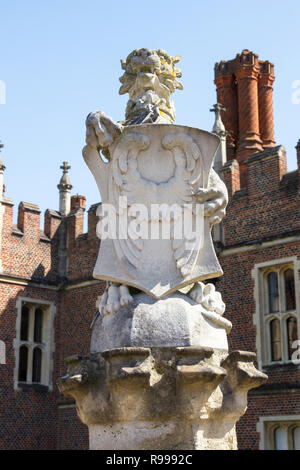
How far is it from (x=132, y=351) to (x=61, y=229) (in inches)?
618

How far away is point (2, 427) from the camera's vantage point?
16562mm

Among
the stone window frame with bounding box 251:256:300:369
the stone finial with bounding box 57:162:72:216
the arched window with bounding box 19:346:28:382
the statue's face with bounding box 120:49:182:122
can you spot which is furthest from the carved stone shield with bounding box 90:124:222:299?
the stone finial with bounding box 57:162:72:216

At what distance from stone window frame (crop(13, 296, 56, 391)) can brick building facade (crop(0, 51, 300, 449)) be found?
0.03 metres

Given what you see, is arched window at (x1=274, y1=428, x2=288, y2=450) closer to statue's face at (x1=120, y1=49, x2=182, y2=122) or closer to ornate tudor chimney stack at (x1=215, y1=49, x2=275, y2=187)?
statue's face at (x1=120, y1=49, x2=182, y2=122)

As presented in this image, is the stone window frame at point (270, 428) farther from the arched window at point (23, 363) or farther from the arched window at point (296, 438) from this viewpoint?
the arched window at point (23, 363)

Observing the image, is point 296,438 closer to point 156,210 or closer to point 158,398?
point 156,210

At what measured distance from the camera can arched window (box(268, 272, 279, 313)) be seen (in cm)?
1429

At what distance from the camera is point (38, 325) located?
18.4 m

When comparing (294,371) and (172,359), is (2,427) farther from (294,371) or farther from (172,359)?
(172,359)

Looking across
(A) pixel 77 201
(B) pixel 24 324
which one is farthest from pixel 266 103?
(B) pixel 24 324

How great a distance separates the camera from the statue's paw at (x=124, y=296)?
4.09 meters

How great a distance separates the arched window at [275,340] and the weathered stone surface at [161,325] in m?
10.2

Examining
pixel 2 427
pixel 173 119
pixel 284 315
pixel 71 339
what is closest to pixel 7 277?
pixel 71 339

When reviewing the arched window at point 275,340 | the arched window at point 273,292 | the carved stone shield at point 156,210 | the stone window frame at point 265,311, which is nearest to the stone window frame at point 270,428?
the stone window frame at point 265,311
